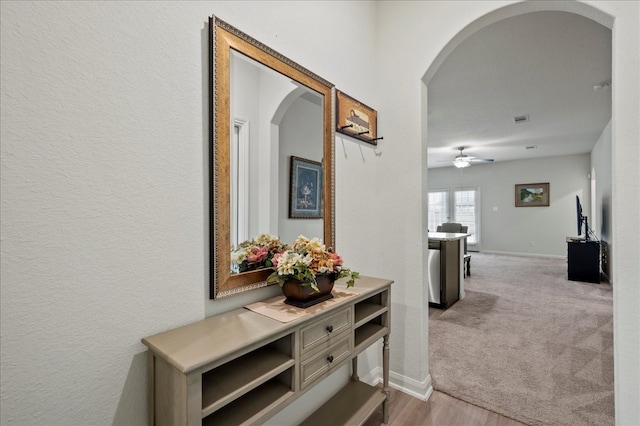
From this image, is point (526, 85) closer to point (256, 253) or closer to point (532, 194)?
point (256, 253)

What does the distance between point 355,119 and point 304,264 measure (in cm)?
112

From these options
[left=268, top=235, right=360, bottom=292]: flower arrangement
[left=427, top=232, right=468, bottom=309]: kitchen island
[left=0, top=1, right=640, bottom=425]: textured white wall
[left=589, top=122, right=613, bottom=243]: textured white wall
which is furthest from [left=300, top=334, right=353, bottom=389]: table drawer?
[left=589, top=122, right=613, bottom=243]: textured white wall

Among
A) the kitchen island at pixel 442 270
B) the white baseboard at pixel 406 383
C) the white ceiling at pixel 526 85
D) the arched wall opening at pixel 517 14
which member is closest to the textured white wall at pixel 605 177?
the white ceiling at pixel 526 85

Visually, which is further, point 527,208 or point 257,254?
point 527,208

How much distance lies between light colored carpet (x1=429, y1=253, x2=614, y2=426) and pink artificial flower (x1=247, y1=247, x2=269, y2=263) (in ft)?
5.43

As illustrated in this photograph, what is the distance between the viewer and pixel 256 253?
1.37 meters

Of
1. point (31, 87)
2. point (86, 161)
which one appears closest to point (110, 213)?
point (86, 161)

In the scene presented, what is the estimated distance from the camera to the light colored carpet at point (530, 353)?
1904mm

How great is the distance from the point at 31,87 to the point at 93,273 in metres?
0.53

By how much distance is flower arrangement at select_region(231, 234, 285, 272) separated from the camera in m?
1.28

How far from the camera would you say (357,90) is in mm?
2033

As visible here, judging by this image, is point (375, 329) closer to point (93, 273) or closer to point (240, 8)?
point (93, 273)

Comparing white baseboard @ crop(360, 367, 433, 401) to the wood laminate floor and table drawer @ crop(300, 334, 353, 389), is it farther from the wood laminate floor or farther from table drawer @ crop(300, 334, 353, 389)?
table drawer @ crop(300, 334, 353, 389)

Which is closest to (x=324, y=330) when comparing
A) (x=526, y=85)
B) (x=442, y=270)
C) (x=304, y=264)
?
(x=304, y=264)
